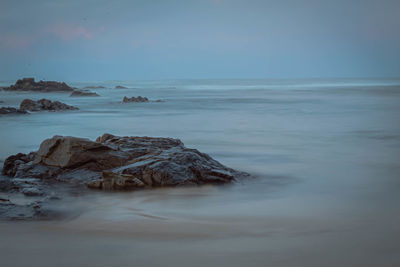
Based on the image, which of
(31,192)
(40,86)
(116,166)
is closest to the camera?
(31,192)

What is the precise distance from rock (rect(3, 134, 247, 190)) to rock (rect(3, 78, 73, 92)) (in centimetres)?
4538

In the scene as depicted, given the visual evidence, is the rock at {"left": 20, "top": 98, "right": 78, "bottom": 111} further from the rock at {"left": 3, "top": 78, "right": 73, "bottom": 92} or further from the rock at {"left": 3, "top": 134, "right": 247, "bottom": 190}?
the rock at {"left": 3, "top": 78, "right": 73, "bottom": 92}

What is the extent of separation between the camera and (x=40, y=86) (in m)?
52.3

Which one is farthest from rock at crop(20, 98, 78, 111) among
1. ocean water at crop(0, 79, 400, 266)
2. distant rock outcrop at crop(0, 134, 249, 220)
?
distant rock outcrop at crop(0, 134, 249, 220)

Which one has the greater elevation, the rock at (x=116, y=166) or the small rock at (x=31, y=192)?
the rock at (x=116, y=166)

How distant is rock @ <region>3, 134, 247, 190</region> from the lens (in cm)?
619

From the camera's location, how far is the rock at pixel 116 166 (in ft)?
20.3

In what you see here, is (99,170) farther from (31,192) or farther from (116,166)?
(31,192)

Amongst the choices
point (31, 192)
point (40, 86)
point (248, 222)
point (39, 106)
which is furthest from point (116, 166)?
point (40, 86)

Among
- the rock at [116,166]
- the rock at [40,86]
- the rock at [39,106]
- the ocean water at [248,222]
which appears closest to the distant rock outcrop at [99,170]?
the rock at [116,166]

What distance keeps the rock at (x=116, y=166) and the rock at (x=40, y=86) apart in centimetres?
4538

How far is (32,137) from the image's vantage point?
41.2 feet

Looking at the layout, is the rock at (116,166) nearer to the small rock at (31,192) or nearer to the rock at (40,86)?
the small rock at (31,192)

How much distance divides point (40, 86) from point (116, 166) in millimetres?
48738
